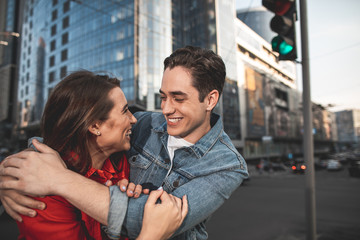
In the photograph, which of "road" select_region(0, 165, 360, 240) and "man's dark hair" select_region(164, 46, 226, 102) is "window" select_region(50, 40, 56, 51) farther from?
"man's dark hair" select_region(164, 46, 226, 102)

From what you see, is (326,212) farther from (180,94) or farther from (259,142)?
(259,142)

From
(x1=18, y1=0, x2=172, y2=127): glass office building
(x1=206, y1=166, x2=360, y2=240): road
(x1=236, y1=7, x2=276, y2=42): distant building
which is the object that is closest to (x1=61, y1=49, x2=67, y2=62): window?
(x1=18, y1=0, x2=172, y2=127): glass office building

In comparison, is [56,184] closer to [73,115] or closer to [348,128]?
[73,115]

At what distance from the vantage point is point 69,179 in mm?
1087

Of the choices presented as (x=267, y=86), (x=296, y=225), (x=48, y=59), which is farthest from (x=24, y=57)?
(x=296, y=225)

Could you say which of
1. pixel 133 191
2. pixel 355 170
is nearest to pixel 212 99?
pixel 133 191

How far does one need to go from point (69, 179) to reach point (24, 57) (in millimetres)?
65461

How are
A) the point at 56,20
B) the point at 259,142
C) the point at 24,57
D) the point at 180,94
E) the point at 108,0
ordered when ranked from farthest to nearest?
the point at 24,57, the point at 259,142, the point at 56,20, the point at 108,0, the point at 180,94


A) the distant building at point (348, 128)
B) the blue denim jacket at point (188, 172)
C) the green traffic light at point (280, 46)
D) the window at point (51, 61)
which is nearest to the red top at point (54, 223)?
the blue denim jacket at point (188, 172)

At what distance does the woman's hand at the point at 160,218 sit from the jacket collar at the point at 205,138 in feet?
1.73

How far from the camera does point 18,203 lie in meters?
1.12

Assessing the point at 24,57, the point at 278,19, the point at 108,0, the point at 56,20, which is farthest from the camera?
the point at 24,57

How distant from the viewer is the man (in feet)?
3.54

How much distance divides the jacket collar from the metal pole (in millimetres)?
1803
